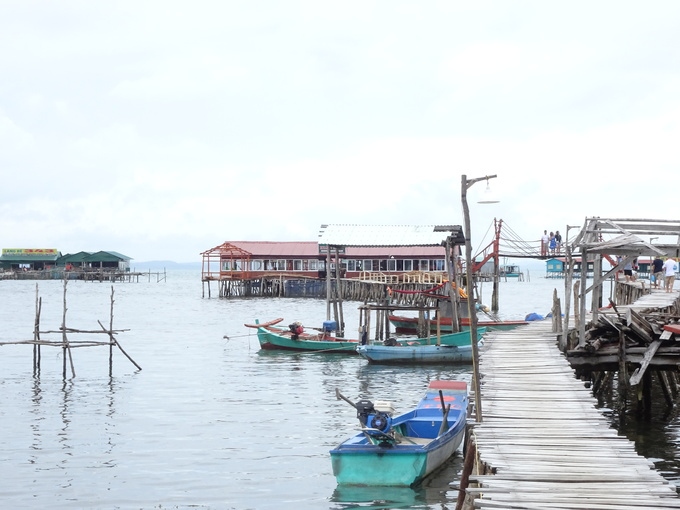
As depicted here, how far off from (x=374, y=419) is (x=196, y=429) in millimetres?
8401

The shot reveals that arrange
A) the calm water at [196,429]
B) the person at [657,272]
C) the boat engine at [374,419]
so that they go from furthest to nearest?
the person at [657,272]
the calm water at [196,429]
the boat engine at [374,419]

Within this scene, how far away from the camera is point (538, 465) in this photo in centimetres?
1196

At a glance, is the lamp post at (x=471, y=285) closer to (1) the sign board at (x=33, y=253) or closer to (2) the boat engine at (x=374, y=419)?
(2) the boat engine at (x=374, y=419)

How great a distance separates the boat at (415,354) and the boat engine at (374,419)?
1763cm

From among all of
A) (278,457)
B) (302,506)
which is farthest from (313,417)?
(302,506)

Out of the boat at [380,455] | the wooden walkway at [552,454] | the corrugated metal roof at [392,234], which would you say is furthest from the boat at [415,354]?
the boat at [380,455]

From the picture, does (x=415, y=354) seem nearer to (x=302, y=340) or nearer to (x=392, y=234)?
(x=302, y=340)

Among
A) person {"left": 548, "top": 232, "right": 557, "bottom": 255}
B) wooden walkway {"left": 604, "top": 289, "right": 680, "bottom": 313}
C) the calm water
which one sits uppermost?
person {"left": 548, "top": 232, "right": 557, "bottom": 255}

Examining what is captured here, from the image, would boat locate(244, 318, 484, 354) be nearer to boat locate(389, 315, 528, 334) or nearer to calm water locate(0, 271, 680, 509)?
calm water locate(0, 271, 680, 509)

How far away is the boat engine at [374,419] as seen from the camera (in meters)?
16.3

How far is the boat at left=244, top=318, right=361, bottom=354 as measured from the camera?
1515 inches

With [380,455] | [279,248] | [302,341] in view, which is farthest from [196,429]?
[279,248]

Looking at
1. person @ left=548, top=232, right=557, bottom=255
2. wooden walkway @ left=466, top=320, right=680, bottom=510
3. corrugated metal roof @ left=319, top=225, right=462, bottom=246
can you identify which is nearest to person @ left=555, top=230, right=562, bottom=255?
person @ left=548, top=232, right=557, bottom=255

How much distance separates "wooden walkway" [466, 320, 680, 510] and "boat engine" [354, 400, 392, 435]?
1.81 m
